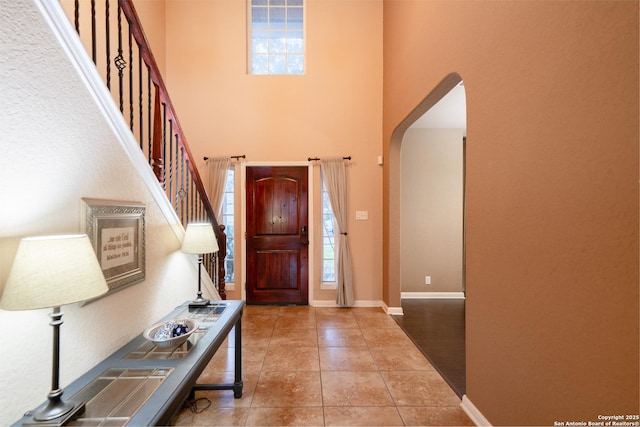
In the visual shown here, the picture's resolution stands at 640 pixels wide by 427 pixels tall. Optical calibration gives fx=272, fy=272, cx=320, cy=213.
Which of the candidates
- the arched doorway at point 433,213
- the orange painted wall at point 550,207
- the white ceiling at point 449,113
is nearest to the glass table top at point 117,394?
the orange painted wall at point 550,207

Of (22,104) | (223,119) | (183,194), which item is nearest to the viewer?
(22,104)

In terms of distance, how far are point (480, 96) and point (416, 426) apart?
2236 millimetres

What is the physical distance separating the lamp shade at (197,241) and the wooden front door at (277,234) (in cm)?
216

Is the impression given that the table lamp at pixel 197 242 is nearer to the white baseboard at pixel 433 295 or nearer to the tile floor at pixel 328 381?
the tile floor at pixel 328 381

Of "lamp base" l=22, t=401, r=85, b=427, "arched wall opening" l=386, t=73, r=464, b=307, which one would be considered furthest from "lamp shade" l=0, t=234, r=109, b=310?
"arched wall opening" l=386, t=73, r=464, b=307

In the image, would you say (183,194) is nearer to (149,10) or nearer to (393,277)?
(393,277)

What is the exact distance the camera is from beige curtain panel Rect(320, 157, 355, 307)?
409cm

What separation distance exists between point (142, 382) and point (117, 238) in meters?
0.72

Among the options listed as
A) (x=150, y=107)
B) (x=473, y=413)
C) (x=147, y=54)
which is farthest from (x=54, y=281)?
(x=473, y=413)

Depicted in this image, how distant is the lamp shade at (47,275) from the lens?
818 millimetres

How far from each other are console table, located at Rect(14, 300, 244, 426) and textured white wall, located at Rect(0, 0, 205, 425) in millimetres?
95

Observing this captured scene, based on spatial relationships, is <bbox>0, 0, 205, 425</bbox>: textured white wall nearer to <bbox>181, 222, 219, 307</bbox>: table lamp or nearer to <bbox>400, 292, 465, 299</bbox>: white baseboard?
<bbox>181, 222, 219, 307</bbox>: table lamp

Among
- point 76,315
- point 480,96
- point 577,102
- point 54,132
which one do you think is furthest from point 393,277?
point 54,132

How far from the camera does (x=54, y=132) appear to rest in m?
1.09
